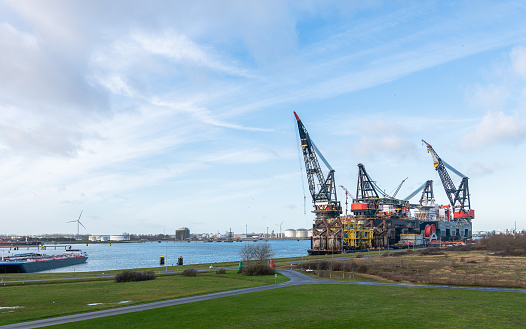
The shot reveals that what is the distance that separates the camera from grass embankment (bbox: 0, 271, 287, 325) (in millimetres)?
37550

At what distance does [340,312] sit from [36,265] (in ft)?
362

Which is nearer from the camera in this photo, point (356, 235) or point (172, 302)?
point (172, 302)

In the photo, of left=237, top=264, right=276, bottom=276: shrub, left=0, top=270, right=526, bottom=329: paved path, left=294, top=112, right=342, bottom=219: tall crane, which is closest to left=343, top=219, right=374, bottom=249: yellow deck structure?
left=294, top=112, right=342, bottom=219: tall crane

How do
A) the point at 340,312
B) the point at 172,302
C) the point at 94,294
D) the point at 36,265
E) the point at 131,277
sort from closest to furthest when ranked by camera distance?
the point at 340,312 < the point at 172,302 < the point at 94,294 < the point at 131,277 < the point at 36,265

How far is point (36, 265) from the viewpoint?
11725 cm

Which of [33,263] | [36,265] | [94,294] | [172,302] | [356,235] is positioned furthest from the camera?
[356,235]

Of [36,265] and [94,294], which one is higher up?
[94,294]

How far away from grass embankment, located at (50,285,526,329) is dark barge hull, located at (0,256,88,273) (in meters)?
89.7

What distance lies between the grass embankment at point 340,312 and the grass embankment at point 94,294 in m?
6.46

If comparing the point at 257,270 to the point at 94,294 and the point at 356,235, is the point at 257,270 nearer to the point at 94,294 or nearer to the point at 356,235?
the point at 94,294

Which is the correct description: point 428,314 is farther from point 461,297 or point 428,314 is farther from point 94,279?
point 94,279

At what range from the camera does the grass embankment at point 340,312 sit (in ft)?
103

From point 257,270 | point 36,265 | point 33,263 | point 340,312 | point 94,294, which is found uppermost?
point 340,312

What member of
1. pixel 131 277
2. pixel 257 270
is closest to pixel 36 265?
pixel 131 277
